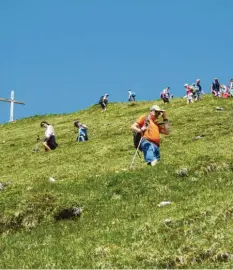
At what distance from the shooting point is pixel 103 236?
48.8 feet

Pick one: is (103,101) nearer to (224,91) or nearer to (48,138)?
(224,91)

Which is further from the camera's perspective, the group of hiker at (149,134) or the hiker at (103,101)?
the hiker at (103,101)

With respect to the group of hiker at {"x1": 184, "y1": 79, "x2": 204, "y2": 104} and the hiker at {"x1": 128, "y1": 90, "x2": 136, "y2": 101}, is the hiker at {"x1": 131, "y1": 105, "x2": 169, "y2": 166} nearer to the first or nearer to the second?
the group of hiker at {"x1": 184, "y1": 79, "x2": 204, "y2": 104}

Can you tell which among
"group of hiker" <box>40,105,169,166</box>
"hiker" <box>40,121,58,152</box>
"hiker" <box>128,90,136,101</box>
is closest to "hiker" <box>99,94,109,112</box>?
"hiker" <box>128,90,136,101</box>

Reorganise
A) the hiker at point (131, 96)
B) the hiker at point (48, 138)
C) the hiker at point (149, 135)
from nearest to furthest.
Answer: the hiker at point (149, 135)
the hiker at point (48, 138)
the hiker at point (131, 96)

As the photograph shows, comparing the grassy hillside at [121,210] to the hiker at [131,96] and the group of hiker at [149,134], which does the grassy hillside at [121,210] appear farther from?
the hiker at [131,96]

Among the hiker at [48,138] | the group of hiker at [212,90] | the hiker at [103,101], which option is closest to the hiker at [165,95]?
the group of hiker at [212,90]

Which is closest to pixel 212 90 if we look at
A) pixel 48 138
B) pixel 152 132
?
pixel 48 138

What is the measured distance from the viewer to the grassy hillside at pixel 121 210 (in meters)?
12.7

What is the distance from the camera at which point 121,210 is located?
18.1m

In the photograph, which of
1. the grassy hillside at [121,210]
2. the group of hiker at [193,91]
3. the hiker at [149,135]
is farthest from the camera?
the group of hiker at [193,91]

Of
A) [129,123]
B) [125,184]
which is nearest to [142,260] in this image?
[125,184]

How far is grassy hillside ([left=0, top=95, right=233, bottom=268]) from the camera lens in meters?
12.7

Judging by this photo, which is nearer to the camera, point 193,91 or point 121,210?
point 121,210
